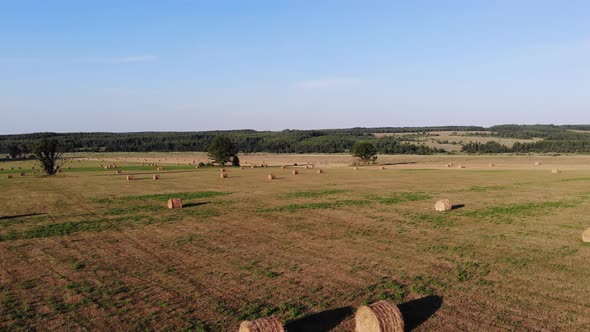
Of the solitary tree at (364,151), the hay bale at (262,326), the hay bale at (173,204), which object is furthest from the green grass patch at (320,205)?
the solitary tree at (364,151)

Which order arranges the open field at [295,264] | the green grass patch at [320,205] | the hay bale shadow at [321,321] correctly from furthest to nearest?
the green grass patch at [320,205] < the open field at [295,264] < the hay bale shadow at [321,321]

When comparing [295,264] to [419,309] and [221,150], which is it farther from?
[221,150]

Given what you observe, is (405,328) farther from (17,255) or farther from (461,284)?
(17,255)

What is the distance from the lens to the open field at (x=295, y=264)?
40.4 ft

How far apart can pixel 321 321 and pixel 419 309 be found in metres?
2.84

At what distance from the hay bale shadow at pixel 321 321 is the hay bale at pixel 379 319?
0.70m

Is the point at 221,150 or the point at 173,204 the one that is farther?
the point at 221,150

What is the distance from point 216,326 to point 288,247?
8.83 m

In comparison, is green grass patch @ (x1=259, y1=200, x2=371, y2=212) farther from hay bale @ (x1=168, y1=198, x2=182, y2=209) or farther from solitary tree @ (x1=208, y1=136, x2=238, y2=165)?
solitary tree @ (x1=208, y1=136, x2=238, y2=165)

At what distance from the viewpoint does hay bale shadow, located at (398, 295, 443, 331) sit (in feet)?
38.8

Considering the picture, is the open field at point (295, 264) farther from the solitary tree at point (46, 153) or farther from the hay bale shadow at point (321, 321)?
the solitary tree at point (46, 153)

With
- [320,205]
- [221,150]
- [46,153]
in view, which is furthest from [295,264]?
[221,150]

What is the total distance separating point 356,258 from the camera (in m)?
18.0

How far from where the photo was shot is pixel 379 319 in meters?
10.8
